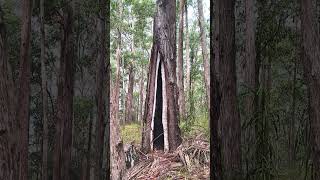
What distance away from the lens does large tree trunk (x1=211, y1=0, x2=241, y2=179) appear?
4.31 m

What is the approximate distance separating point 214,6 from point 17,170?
2.61 m

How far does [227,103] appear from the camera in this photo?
171 inches

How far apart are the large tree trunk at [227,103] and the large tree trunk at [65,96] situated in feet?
5.49

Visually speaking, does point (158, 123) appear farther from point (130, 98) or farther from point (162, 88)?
point (130, 98)

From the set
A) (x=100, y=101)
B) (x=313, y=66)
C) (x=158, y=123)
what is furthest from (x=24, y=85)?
(x=158, y=123)

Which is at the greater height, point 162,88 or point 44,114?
point 162,88

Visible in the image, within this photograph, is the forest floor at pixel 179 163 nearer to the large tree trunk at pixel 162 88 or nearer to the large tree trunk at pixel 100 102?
the large tree trunk at pixel 162 88

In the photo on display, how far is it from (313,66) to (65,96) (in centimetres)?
271

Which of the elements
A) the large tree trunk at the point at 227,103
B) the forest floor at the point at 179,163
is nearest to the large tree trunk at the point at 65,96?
the large tree trunk at the point at 227,103

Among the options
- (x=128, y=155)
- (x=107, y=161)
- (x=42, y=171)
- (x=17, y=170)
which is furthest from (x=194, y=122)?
(x=17, y=170)

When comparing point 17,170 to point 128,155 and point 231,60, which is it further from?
point 128,155

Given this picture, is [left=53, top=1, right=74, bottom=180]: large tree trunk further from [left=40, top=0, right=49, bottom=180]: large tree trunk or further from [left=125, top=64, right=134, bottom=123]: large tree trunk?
[left=125, top=64, right=134, bottom=123]: large tree trunk

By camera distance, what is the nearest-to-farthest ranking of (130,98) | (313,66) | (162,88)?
(313,66) → (162,88) → (130,98)

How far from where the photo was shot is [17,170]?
3141 millimetres
